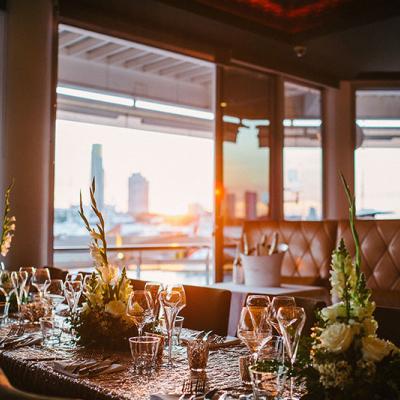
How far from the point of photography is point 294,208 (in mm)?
6430

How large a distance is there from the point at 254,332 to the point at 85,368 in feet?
1.54

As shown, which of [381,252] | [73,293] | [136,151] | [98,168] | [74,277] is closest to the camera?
[73,293]

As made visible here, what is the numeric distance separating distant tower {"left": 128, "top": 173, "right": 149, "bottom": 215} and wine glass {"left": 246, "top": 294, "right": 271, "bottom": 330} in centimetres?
970

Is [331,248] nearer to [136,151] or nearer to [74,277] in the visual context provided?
[74,277]

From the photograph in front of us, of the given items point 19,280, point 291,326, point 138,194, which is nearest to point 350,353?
point 291,326

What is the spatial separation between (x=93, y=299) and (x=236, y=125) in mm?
4080

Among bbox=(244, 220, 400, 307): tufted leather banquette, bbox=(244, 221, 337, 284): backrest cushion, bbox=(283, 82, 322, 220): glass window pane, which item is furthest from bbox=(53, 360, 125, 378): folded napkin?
bbox=(283, 82, 322, 220): glass window pane

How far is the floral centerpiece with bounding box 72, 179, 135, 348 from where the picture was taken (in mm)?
1859

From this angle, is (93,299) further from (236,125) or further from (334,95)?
(334,95)

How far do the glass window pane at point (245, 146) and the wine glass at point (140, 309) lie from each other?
3.86 m

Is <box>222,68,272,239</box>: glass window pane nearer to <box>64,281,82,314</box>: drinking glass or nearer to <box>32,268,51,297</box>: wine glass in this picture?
<box>32,268,51,297</box>: wine glass

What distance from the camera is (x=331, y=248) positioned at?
462 cm

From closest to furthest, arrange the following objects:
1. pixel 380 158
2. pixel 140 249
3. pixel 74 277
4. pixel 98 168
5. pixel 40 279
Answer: pixel 74 277 → pixel 40 279 → pixel 380 158 → pixel 140 249 → pixel 98 168

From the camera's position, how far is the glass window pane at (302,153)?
251 inches
